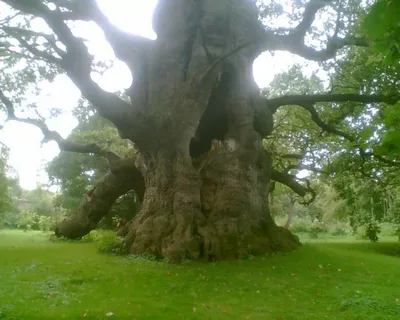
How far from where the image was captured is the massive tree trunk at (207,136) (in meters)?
11.6

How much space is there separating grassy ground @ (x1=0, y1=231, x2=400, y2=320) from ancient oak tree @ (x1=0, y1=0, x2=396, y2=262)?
1263 mm

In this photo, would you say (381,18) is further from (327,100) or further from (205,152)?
(205,152)

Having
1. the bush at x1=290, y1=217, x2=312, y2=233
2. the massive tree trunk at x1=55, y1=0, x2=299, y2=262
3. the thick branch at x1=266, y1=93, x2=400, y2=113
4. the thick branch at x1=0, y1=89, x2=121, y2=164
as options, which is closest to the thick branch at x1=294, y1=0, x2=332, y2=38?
the massive tree trunk at x1=55, y1=0, x2=299, y2=262

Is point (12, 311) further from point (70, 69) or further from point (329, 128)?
point (329, 128)

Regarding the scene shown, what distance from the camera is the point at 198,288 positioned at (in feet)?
26.0

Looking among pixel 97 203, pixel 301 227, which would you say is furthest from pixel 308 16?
pixel 301 227

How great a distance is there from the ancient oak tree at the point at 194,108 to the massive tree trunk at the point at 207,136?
32mm

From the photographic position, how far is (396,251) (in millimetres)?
16812

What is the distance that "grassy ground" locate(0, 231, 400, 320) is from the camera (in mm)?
6389

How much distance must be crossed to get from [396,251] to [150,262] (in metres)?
11.2

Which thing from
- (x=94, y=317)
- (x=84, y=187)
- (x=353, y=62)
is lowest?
(x=94, y=317)

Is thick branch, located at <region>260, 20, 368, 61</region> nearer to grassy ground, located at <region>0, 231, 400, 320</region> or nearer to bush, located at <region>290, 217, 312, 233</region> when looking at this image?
grassy ground, located at <region>0, 231, 400, 320</region>

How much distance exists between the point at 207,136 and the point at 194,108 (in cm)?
235

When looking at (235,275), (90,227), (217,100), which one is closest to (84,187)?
(90,227)
